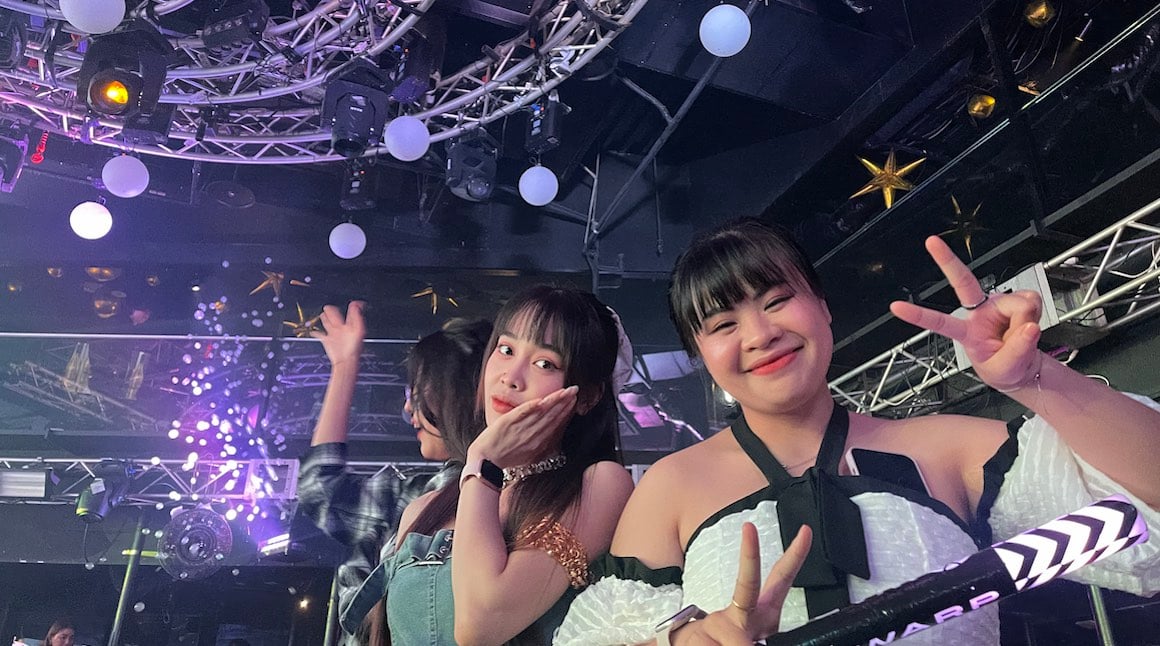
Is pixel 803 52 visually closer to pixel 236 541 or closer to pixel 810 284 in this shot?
pixel 810 284

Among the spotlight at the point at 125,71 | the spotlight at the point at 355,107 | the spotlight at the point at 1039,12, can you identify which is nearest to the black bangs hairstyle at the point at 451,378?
the spotlight at the point at 355,107

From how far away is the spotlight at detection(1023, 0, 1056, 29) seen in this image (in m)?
3.72

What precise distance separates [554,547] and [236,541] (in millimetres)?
7851

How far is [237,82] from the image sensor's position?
15.1 feet

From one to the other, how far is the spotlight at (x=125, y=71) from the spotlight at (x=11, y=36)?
379 millimetres

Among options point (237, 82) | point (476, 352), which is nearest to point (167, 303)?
point (237, 82)

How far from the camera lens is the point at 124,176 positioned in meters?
4.32

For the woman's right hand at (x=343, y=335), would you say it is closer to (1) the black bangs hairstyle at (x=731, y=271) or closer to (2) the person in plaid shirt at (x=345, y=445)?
(2) the person in plaid shirt at (x=345, y=445)

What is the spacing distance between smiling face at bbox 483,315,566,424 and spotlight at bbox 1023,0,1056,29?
11.9 feet

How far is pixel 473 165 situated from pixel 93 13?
6.69ft

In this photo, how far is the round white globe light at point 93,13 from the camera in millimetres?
3154

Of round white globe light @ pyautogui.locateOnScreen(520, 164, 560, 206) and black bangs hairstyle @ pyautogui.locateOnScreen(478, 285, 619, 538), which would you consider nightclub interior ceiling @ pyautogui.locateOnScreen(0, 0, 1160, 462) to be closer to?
round white globe light @ pyautogui.locateOnScreen(520, 164, 560, 206)

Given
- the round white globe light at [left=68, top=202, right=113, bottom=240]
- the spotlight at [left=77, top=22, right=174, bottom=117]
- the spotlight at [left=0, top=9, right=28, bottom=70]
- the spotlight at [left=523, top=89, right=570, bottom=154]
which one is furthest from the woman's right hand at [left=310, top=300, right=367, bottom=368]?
the spotlight at [left=0, top=9, right=28, bottom=70]

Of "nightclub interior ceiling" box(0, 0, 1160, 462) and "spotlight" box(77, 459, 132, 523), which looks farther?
"spotlight" box(77, 459, 132, 523)
